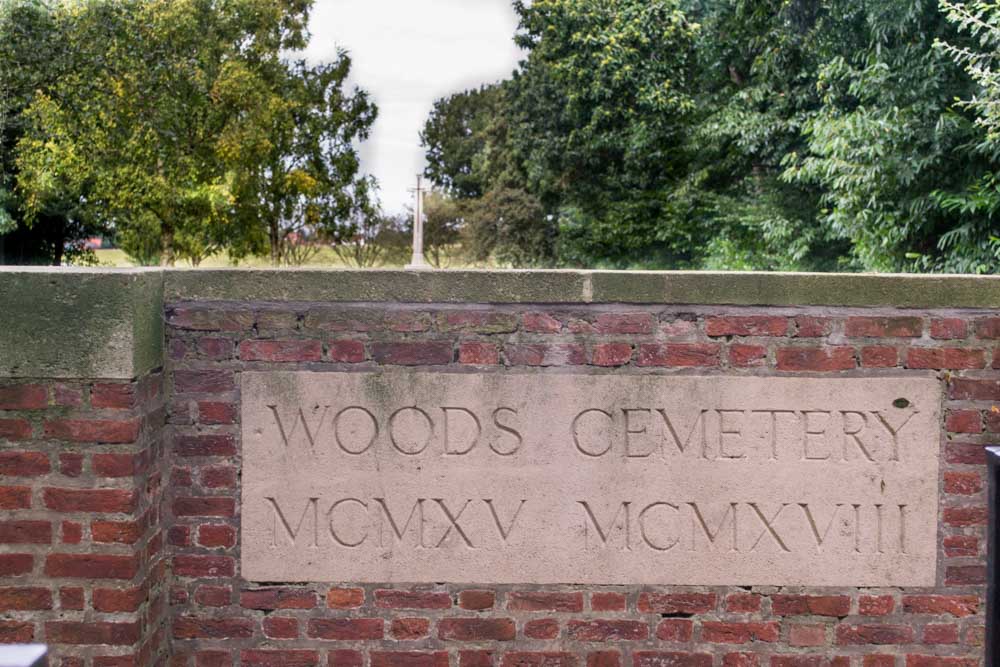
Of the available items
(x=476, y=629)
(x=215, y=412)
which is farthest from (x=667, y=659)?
(x=215, y=412)

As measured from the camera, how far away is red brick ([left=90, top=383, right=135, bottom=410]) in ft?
9.82

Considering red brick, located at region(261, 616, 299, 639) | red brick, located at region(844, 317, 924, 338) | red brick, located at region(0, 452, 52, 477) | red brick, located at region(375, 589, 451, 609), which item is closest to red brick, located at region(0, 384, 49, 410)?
red brick, located at region(0, 452, 52, 477)

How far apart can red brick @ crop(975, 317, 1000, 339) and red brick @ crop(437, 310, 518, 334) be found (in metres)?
1.55

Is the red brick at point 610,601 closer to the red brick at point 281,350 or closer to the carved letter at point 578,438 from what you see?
the carved letter at point 578,438

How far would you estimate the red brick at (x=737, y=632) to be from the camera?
3373 mm

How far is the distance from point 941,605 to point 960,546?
0.21 metres

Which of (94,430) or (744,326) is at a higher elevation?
(744,326)

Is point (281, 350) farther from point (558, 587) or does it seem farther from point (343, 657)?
point (558, 587)

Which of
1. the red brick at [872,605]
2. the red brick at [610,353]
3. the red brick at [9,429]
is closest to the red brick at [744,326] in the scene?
the red brick at [610,353]

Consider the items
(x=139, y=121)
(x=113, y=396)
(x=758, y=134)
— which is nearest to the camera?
(x=113, y=396)

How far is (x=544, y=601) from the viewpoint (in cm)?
338

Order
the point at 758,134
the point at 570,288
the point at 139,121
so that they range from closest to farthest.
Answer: the point at 570,288
the point at 758,134
the point at 139,121

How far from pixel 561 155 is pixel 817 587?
71.6 feet

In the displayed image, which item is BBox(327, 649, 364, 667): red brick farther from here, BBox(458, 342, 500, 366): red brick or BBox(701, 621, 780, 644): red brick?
BBox(701, 621, 780, 644): red brick
